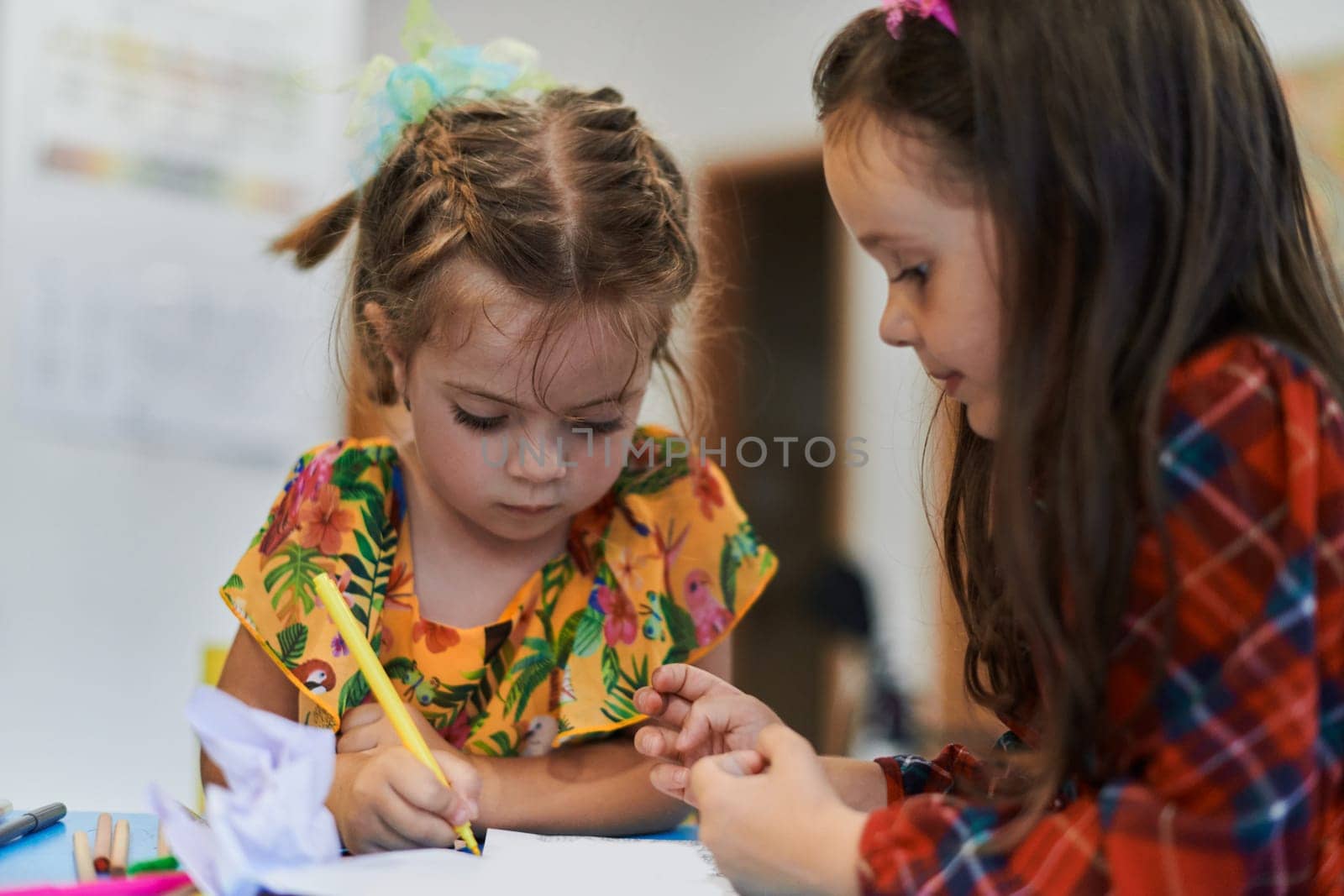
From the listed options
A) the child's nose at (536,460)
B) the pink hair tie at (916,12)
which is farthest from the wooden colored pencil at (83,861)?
the pink hair tie at (916,12)

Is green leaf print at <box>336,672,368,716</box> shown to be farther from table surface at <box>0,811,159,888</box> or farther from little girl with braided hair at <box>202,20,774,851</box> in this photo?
table surface at <box>0,811,159,888</box>

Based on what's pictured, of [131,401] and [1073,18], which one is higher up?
[1073,18]

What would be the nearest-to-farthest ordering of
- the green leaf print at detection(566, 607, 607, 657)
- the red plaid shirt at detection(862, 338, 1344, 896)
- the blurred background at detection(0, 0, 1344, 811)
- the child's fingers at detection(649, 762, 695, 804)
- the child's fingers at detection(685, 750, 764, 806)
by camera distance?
the red plaid shirt at detection(862, 338, 1344, 896) → the child's fingers at detection(685, 750, 764, 806) → the child's fingers at detection(649, 762, 695, 804) → the green leaf print at detection(566, 607, 607, 657) → the blurred background at detection(0, 0, 1344, 811)

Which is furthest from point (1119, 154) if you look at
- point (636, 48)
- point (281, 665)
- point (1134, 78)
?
point (636, 48)

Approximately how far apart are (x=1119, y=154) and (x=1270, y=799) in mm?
273

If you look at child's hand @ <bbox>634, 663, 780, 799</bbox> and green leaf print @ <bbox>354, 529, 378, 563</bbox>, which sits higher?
green leaf print @ <bbox>354, 529, 378, 563</bbox>

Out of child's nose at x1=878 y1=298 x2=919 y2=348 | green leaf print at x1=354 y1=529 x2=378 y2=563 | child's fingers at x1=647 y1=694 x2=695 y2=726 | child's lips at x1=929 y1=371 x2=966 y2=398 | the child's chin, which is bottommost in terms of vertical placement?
child's fingers at x1=647 y1=694 x2=695 y2=726

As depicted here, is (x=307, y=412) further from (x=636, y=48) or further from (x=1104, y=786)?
(x=1104, y=786)

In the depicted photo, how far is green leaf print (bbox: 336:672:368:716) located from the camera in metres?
0.80

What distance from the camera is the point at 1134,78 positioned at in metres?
0.57

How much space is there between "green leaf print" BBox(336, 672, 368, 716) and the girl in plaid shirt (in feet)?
1.01

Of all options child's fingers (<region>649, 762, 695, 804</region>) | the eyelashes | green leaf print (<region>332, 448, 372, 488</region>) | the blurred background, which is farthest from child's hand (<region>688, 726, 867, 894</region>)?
the blurred background

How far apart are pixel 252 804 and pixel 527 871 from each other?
0.13 metres

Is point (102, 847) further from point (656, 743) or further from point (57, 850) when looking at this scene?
point (656, 743)
